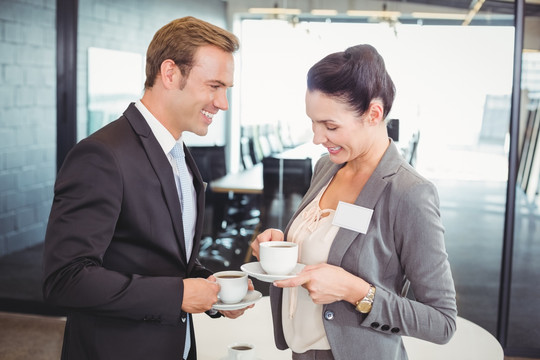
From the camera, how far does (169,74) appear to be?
1614 millimetres

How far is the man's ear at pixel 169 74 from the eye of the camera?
5.27 feet

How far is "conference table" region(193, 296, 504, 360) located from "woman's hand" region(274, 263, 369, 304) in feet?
2.34

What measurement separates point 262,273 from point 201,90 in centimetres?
51

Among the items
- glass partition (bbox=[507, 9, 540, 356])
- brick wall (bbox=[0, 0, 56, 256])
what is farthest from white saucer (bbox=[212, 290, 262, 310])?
brick wall (bbox=[0, 0, 56, 256])

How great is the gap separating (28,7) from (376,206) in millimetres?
3986

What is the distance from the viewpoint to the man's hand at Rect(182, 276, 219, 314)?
1.44 meters

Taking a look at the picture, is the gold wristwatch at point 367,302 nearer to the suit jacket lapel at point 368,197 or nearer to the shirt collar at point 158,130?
the suit jacket lapel at point 368,197

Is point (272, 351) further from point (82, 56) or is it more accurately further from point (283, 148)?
point (82, 56)

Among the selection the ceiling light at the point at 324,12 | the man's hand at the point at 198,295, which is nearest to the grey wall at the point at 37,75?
the ceiling light at the point at 324,12

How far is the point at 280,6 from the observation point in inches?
165

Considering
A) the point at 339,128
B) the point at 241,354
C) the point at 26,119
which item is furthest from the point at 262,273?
the point at 26,119

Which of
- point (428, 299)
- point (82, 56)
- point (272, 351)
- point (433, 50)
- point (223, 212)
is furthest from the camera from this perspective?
point (223, 212)

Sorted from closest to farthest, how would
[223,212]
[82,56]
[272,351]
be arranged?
[272,351] → [82,56] → [223,212]

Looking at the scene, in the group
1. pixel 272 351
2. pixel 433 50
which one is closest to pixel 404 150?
pixel 433 50
